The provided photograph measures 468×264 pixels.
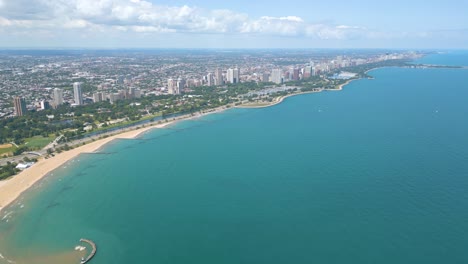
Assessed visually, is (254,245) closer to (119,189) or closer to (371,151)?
(119,189)

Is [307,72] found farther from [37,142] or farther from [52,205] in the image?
[52,205]

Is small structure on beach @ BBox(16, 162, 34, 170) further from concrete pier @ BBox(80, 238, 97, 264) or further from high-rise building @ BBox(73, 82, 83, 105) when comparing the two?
high-rise building @ BBox(73, 82, 83, 105)

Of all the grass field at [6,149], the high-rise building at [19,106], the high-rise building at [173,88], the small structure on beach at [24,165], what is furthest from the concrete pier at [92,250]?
→ the high-rise building at [173,88]

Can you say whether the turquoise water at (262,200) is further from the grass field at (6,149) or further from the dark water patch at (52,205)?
the grass field at (6,149)

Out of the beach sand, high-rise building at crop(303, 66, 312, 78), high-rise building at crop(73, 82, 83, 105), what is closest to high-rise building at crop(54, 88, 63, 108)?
high-rise building at crop(73, 82, 83, 105)

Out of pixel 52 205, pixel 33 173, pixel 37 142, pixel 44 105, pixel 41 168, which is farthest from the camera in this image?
pixel 44 105

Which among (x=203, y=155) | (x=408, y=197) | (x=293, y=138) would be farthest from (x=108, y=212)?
(x=293, y=138)

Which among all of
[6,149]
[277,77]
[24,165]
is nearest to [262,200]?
[24,165]
